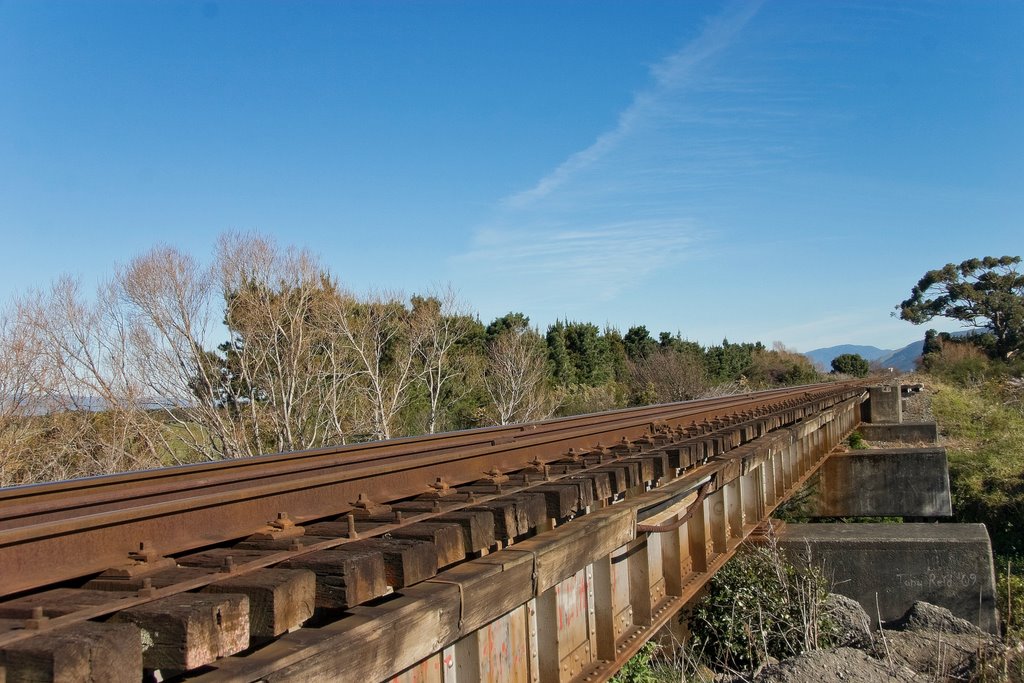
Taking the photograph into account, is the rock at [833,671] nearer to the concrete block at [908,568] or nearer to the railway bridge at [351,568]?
the railway bridge at [351,568]

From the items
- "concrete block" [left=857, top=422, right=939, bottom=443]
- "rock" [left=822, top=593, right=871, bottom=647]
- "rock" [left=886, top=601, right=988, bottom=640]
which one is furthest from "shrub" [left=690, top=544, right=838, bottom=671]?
"concrete block" [left=857, top=422, right=939, bottom=443]

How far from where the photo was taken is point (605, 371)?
42750 mm

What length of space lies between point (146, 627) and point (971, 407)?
35685mm

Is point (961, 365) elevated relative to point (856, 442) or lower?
elevated

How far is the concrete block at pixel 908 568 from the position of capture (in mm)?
14047

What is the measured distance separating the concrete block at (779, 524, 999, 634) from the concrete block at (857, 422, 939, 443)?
1291cm

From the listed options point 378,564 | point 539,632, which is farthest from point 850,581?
point 378,564

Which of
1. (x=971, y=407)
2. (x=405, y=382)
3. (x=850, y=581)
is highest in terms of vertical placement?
(x=405, y=382)

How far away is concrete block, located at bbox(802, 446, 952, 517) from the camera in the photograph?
68.5 ft

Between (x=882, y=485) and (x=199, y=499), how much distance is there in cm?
2061

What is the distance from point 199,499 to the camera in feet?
10.7

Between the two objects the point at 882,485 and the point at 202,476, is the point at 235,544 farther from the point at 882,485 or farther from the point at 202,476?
the point at 882,485

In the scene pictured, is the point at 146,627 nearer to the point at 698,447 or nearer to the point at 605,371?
the point at 698,447

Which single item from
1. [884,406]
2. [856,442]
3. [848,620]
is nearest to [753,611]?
[848,620]
